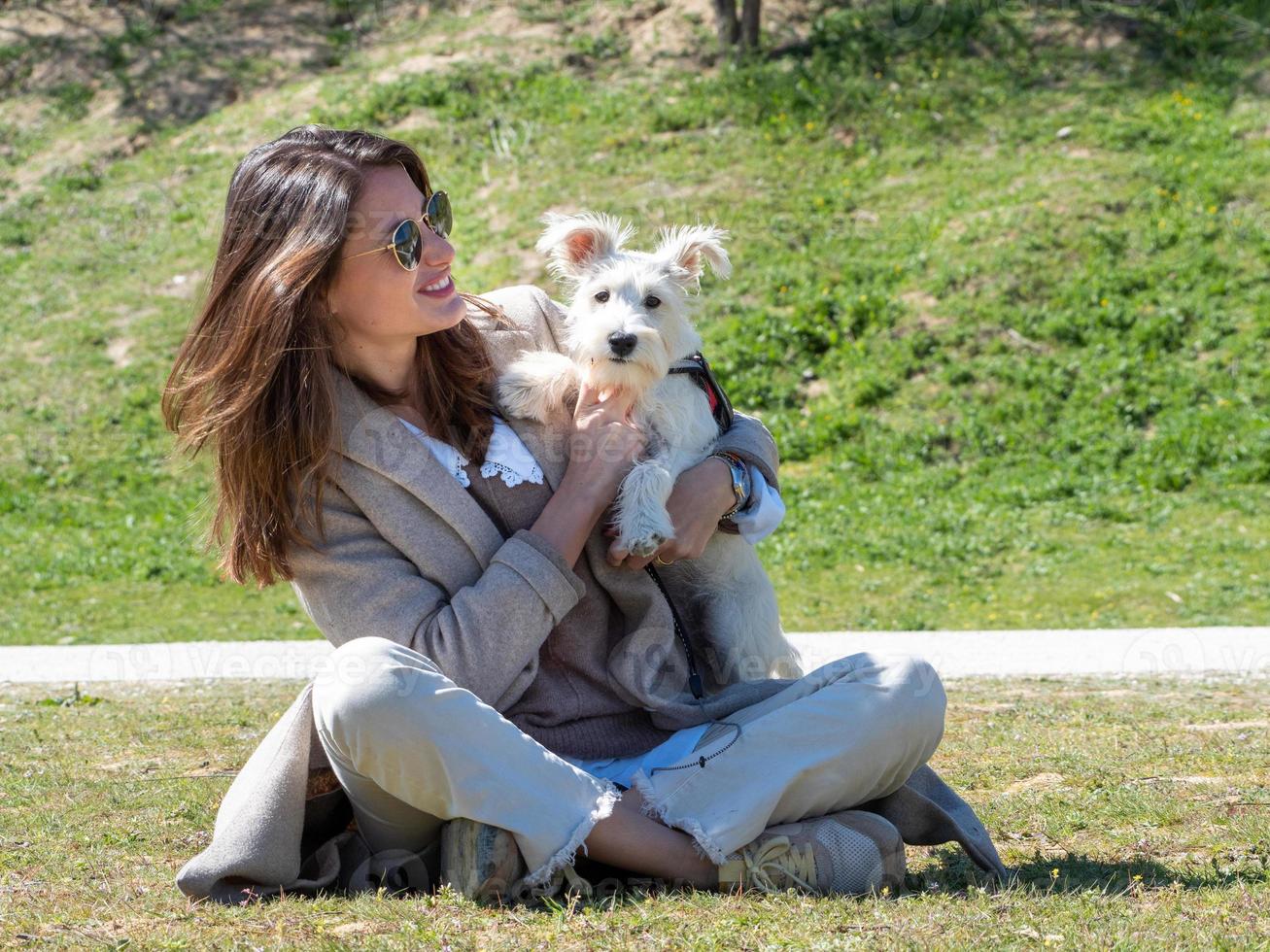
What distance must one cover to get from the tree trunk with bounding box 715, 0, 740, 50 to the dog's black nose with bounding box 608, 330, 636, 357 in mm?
14765

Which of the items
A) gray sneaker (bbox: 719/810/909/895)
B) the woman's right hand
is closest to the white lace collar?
the woman's right hand

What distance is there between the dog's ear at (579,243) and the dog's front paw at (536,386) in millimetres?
560

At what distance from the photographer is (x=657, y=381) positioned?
441cm

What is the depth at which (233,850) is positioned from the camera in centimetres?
321

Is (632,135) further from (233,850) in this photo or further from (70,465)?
(233,850)

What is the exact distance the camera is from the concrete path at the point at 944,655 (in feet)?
24.2

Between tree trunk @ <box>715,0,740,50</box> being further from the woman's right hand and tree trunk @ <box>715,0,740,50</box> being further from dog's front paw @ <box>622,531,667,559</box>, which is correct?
dog's front paw @ <box>622,531,667,559</box>

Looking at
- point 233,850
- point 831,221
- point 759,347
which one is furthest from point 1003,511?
point 233,850

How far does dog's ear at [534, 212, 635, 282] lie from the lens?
464 cm

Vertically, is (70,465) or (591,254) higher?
(591,254)

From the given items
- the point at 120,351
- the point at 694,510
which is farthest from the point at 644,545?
the point at 120,351

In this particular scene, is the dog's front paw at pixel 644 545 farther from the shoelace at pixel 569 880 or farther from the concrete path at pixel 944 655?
the concrete path at pixel 944 655

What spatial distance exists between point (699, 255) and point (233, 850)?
2531mm

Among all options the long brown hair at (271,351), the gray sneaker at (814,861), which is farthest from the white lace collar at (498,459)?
the gray sneaker at (814,861)
